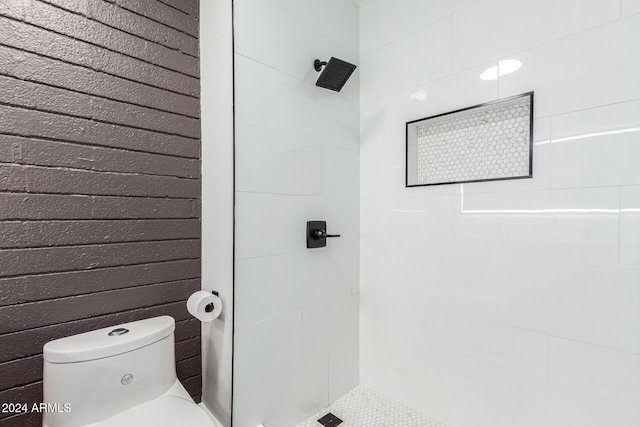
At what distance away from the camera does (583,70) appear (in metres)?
1.11

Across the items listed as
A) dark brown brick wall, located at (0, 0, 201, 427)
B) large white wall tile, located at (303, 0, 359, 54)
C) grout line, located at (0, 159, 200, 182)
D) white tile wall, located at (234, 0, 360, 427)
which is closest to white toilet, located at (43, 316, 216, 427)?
dark brown brick wall, located at (0, 0, 201, 427)

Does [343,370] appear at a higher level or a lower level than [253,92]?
lower

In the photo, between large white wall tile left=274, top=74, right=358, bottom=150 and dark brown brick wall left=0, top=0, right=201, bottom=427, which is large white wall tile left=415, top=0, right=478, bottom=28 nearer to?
large white wall tile left=274, top=74, right=358, bottom=150

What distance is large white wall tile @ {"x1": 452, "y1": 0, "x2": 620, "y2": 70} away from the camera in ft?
3.63

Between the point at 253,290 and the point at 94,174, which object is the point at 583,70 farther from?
the point at 94,174

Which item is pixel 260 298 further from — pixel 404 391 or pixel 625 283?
pixel 625 283

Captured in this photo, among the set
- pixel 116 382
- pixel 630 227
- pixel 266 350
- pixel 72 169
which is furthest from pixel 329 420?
pixel 72 169

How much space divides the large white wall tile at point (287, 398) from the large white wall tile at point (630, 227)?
1380 millimetres

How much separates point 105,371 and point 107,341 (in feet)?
0.32

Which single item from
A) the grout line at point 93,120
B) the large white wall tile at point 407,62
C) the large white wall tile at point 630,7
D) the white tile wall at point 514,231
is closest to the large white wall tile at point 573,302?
the white tile wall at point 514,231

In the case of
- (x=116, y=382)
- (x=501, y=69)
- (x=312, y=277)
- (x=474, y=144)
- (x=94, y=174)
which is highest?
(x=501, y=69)

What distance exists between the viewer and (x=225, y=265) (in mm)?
1308

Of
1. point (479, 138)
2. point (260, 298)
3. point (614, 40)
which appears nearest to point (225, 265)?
point (260, 298)

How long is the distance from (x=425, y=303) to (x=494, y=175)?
28.0 inches
